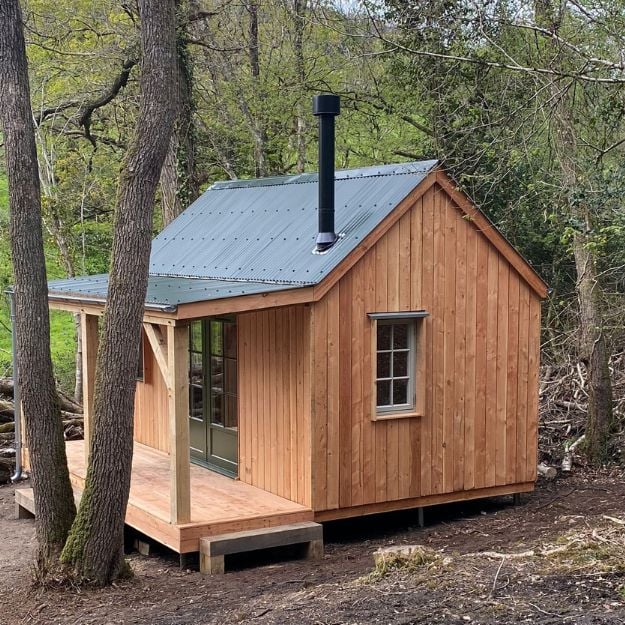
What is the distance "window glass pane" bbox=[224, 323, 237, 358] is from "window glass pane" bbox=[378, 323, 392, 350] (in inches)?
67.8

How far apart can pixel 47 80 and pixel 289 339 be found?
10.0m

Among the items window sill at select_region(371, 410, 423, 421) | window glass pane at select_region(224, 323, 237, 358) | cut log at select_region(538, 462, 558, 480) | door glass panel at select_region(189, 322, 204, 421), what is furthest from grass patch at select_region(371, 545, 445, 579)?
cut log at select_region(538, 462, 558, 480)

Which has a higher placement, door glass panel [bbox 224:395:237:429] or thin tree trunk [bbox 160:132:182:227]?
thin tree trunk [bbox 160:132:182:227]

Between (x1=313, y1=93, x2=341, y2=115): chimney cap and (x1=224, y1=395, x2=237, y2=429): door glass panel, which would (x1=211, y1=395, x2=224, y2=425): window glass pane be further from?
(x1=313, y1=93, x2=341, y2=115): chimney cap

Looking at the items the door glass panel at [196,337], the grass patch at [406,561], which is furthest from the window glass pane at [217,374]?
the grass patch at [406,561]

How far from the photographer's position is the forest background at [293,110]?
1202 centimetres

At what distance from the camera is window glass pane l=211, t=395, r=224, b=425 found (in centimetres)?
1034

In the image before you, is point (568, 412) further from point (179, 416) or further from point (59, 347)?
point (59, 347)

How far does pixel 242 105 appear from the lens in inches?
680

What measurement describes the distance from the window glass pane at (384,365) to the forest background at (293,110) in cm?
323

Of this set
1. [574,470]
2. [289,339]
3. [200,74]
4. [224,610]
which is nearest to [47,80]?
[200,74]

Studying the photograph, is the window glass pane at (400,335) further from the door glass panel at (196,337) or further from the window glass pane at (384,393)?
the door glass panel at (196,337)

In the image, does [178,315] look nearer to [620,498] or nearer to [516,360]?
[516,360]

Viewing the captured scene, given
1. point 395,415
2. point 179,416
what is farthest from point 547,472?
point 179,416
